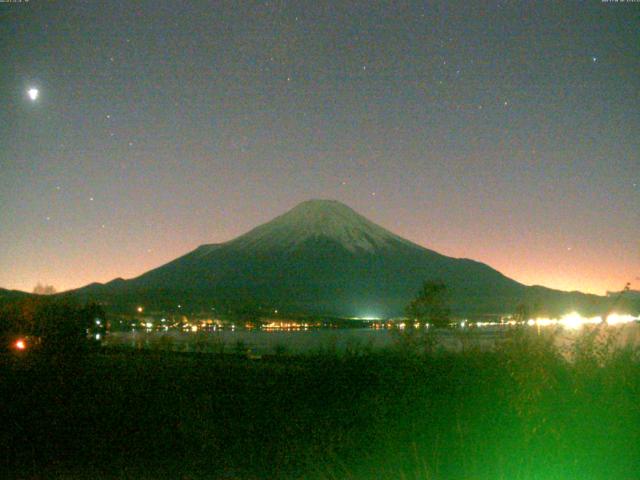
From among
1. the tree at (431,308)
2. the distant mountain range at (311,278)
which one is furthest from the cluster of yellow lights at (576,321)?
the distant mountain range at (311,278)

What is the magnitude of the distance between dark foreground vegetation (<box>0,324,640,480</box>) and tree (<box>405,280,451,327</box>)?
1483 cm

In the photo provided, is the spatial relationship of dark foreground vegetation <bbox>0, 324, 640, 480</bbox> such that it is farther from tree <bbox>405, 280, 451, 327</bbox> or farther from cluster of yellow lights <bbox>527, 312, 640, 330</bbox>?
tree <bbox>405, 280, 451, 327</bbox>

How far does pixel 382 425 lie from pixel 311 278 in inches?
6193

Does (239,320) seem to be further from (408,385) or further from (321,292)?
(408,385)

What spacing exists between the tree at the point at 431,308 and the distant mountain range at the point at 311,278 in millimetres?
85603

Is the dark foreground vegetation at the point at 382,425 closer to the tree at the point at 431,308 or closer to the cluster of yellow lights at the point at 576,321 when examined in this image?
the cluster of yellow lights at the point at 576,321

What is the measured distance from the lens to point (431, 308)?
97.7 ft

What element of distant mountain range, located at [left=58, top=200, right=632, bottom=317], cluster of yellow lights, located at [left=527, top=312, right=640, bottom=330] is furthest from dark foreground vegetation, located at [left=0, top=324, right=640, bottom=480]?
distant mountain range, located at [left=58, top=200, right=632, bottom=317]

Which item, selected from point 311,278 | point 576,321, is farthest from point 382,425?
point 311,278

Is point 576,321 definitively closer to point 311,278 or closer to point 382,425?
point 382,425

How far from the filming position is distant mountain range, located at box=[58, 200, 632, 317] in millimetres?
138250

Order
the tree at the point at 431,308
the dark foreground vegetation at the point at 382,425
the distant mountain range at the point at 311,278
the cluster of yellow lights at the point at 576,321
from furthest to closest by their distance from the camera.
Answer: the distant mountain range at the point at 311,278 < the tree at the point at 431,308 < the cluster of yellow lights at the point at 576,321 < the dark foreground vegetation at the point at 382,425

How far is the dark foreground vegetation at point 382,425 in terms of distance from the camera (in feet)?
26.5

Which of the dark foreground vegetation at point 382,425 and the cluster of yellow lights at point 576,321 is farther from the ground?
the cluster of yellow lights at point 576,321
